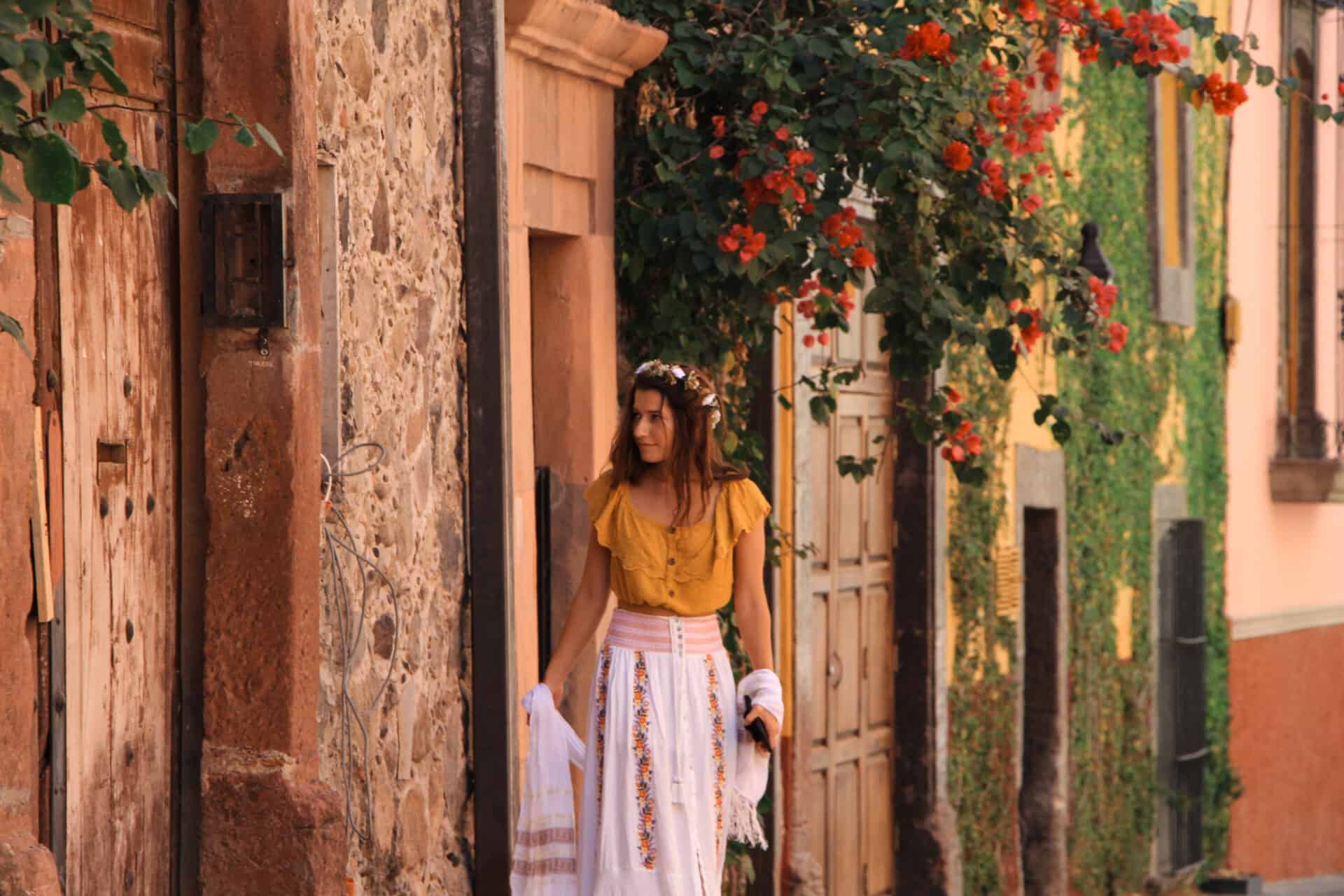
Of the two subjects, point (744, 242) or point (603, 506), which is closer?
point (603, 506)

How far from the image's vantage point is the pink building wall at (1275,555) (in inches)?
612

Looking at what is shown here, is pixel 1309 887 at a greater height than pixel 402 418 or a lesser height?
lesser

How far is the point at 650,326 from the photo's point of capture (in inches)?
323

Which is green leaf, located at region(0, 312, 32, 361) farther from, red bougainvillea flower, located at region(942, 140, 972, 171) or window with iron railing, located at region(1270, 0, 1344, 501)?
window with iron railing, located at region(1270, 0, 1344, 501)

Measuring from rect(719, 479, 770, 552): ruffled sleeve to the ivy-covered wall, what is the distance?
5276 mm

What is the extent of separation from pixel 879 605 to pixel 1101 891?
3040 millimetres

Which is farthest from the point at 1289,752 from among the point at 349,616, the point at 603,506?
the point at 349,616

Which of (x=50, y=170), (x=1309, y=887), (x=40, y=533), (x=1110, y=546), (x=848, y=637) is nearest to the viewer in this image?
(x=50, y=170)

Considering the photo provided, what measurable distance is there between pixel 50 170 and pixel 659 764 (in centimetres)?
285

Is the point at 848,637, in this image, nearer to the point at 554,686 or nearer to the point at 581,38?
the point at 581,38

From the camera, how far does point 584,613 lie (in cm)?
612

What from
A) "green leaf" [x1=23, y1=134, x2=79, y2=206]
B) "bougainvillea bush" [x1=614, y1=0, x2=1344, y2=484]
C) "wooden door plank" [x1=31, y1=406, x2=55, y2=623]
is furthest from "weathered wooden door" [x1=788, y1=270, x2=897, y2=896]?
"green leaf" [x1=23, y1=134, x2=79, y2=206]

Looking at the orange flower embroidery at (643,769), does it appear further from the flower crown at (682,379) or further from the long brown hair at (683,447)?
the flower crown at (682,379)

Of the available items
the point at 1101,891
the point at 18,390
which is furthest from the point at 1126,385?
the point at 18,390
